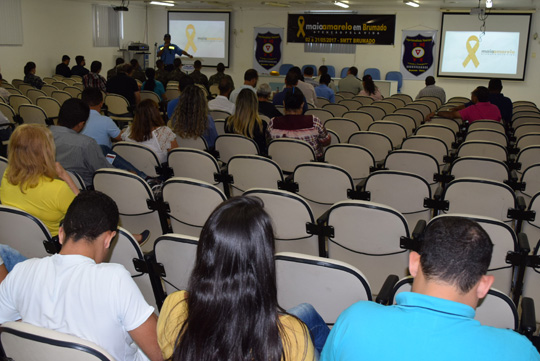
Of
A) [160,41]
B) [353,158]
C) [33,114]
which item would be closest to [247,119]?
[353,158]

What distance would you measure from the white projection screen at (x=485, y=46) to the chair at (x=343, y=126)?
10.3 meters

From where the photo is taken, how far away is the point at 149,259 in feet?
8.77

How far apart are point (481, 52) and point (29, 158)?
50.0ft

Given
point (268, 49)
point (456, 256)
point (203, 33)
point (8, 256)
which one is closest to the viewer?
point (456, 256)

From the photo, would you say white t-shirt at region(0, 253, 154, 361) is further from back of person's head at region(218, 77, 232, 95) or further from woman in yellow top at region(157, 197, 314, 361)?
back of person's head at region(218, 77, 232, 95)

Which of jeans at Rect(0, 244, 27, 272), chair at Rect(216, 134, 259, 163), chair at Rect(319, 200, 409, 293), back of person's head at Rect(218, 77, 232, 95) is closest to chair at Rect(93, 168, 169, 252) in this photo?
jeans at Rect(0, 244, 27, 272)

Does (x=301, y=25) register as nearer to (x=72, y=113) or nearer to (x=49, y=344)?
(x=72, y=113)

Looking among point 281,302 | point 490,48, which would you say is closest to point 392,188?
point 281,302

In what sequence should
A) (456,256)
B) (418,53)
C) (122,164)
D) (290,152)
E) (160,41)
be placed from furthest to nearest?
(160,41), (418,53), (290,152), (122,164), (456,256)

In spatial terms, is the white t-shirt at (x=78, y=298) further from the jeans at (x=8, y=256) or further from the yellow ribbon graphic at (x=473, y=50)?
the yellow ribbon graphic at (x=473, y=50)

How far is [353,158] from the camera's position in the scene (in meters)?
5.30

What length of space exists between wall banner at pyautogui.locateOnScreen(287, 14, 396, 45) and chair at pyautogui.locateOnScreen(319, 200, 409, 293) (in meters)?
14.4

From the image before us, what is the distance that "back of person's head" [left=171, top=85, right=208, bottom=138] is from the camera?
5.73 m

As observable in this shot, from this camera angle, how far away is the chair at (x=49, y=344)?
1.53 metres
